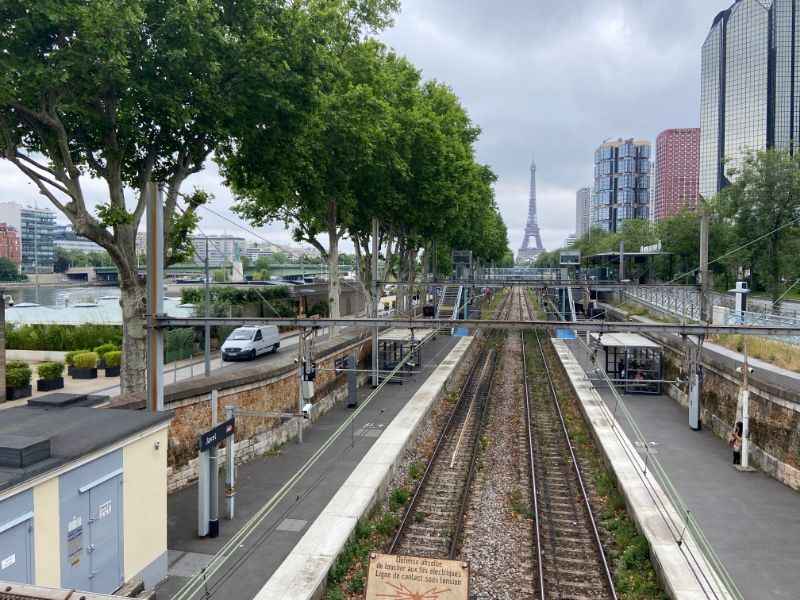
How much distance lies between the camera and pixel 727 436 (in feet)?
60.8

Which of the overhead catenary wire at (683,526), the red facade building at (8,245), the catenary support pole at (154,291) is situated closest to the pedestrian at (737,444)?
the overhead catenary wire at (683,526)

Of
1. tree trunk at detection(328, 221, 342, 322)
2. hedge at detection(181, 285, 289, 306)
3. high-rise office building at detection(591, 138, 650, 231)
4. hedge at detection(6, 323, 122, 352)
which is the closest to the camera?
tree trunk at detection(328, 221, 342, 322)

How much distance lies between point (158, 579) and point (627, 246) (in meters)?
80.1

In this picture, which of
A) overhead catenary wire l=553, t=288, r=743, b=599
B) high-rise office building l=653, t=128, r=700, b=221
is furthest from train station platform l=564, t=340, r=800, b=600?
high-rise office building l=653, t=128, r=700, b=221

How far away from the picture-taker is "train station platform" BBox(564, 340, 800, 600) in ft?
33.9

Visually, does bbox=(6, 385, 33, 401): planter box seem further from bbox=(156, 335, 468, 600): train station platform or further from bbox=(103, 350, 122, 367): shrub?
bbox=(156, 335, 468, 600): train station platform

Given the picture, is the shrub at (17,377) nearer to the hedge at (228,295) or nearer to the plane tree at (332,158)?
the plane tree at (332,158)

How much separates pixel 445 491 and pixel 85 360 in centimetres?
1700

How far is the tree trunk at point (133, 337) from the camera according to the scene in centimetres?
1452

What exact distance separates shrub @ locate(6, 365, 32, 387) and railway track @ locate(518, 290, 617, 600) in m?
16.6

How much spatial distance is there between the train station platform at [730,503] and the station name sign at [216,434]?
9.95m

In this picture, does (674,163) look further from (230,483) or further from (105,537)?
(105,537)

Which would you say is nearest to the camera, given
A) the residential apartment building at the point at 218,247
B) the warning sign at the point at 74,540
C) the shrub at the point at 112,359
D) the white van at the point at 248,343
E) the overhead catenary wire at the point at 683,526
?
the warning sign at the point at 74,540

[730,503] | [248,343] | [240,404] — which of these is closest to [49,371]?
[240,404]
